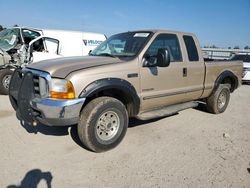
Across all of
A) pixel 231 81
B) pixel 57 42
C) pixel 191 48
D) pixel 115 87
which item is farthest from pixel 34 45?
pixel 231 81

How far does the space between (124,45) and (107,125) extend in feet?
5.48

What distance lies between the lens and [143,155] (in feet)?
12.6

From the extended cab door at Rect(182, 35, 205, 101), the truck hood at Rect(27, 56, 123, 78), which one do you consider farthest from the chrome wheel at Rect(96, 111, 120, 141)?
the extended cab door at Rect(182, 35, 205, 101)

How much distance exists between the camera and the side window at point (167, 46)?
4430 millimetres

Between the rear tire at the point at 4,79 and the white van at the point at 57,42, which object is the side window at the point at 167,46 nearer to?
the rear tire at the point at 4,79

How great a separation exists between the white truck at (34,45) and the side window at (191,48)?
17.1 ft

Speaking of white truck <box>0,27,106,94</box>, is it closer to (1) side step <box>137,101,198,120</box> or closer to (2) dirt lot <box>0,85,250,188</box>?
(2) dirt lot <box>0,85,250,188</box>

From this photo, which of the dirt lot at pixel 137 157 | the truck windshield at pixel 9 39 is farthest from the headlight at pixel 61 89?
the truck windshield at pixel 9 39

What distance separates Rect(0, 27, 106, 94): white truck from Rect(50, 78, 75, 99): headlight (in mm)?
4937

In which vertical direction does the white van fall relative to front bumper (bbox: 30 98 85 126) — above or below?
above

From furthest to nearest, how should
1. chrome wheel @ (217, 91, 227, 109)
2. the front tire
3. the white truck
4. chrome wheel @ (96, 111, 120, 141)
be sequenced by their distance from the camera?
the white truck → chrome wheel @ (217, 91, 227, 109) → chrome wheel @ (96, 111, 120, 141) → the front tire

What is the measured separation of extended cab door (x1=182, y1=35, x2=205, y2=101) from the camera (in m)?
5.13

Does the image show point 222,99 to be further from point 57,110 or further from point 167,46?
point 57,110

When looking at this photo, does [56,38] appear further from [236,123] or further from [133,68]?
[236,123]
